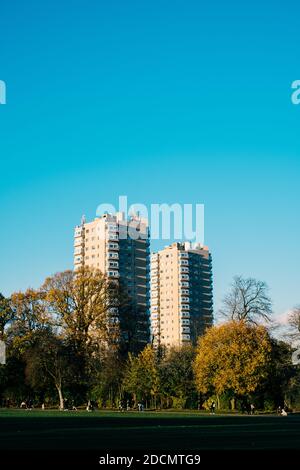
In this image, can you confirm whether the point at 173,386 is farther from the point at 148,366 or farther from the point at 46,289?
the point at 46,289

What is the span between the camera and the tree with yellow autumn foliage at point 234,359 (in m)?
73.8

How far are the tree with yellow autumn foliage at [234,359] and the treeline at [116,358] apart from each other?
4.5 inches

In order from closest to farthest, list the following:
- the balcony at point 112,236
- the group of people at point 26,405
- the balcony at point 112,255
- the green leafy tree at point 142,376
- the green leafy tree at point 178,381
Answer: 1. the green leafy tree at point 142,376
2. the green leafy tree at point 178,381
3. the group of people at point 26,405
4. the balcony at point 112,255
5. the balcony at point 112,236

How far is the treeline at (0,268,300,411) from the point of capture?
7600 cm

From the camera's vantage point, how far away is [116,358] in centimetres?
8438

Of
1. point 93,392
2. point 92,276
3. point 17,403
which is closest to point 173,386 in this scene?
→ point 93,392

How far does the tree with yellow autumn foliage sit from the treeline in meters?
0.11

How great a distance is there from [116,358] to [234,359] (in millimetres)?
16717

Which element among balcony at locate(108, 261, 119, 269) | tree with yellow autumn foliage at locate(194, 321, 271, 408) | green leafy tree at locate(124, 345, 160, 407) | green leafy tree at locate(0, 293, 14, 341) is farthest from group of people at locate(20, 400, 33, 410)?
balcony at locate(108, 261, 119, 269)

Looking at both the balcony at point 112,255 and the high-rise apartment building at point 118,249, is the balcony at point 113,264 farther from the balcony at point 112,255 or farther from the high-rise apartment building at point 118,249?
the balcony at point 112,255

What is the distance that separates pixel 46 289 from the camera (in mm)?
85000

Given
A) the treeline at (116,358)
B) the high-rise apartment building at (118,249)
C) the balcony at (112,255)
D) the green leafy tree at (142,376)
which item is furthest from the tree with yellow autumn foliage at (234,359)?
the balcony at (112,255)
